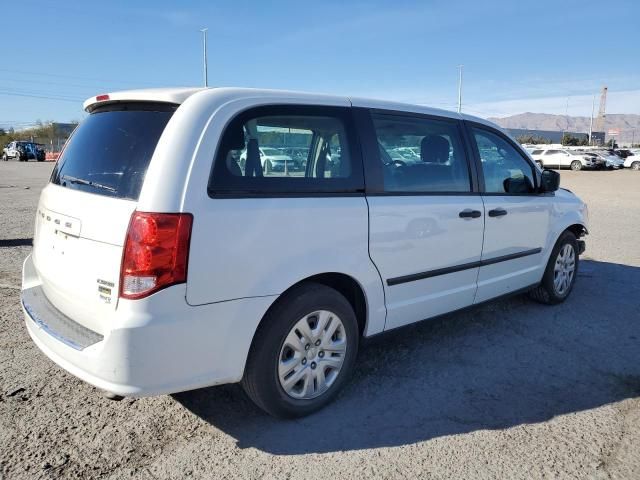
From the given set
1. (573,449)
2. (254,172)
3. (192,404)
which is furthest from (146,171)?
(573,449)

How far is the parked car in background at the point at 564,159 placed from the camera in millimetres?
39147

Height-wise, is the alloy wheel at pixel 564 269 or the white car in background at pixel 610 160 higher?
the white car in background at pixel 610 160

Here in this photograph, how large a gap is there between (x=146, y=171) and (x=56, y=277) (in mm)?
857

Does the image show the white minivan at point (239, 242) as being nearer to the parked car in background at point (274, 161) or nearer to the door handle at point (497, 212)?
the parked car in background at point (274, 161)

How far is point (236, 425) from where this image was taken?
2.93 m

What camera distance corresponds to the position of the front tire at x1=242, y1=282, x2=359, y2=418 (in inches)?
108

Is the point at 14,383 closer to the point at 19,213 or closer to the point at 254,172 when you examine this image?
the point at 254,172

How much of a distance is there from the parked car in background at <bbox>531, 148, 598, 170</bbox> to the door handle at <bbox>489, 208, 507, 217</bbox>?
38560mm

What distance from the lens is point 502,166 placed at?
14.4ft

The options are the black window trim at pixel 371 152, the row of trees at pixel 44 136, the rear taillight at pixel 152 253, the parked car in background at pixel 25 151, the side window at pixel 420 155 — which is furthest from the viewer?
the row of trees at pixel 44 136

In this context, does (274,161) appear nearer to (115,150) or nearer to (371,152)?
(371,152)

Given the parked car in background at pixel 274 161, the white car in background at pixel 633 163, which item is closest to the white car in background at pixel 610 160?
the white car in background at pixel 633 163

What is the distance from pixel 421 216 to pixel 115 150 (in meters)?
1.91

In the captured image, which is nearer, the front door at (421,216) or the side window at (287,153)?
the side window at (287,153)
